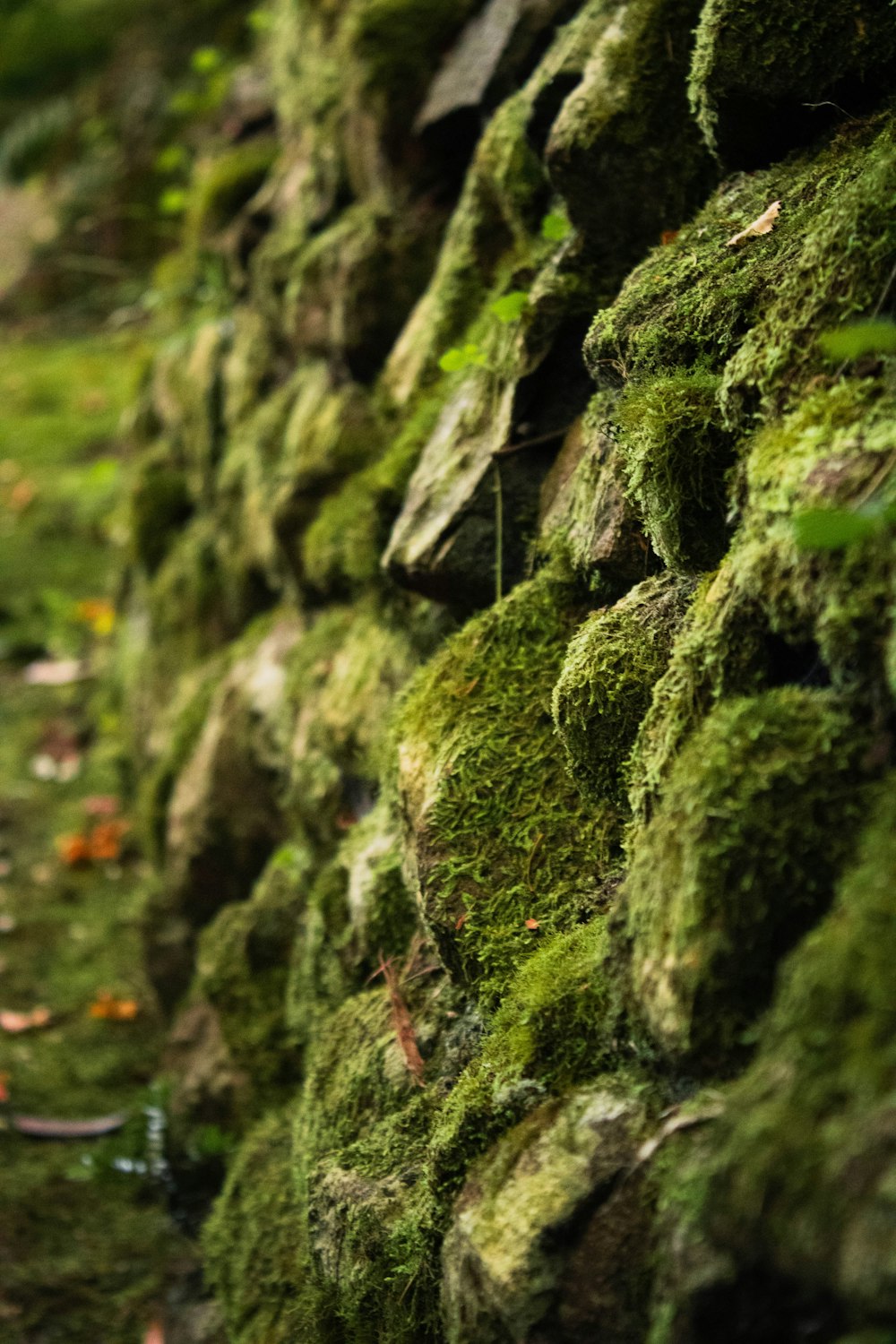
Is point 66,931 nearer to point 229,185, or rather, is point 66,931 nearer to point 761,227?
point 229,185

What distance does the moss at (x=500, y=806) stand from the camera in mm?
2500

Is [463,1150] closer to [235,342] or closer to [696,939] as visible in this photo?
[696,939]

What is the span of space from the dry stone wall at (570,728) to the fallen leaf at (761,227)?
0.5 inches

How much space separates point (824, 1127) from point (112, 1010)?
4.42 m

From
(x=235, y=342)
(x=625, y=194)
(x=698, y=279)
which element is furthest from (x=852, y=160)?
(x=235, y=342)

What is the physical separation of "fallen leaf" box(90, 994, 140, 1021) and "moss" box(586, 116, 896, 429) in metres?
3.79

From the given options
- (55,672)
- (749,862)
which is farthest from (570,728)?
(55,672)

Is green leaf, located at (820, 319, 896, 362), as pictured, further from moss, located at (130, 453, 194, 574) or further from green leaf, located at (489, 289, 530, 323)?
moss, located at (130, 453, 194, 574)

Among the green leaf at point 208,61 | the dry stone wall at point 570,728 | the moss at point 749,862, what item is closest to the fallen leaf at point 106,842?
the dry stone wall at point 570,728

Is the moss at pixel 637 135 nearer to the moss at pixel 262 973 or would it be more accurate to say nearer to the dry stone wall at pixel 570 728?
the dry stone wall at pixel 570 728

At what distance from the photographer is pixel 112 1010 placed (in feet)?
17.1

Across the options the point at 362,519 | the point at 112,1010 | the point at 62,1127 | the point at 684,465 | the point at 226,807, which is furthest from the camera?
the point at 112,1010

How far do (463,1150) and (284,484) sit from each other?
3156mm

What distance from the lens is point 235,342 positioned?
6297 mm
